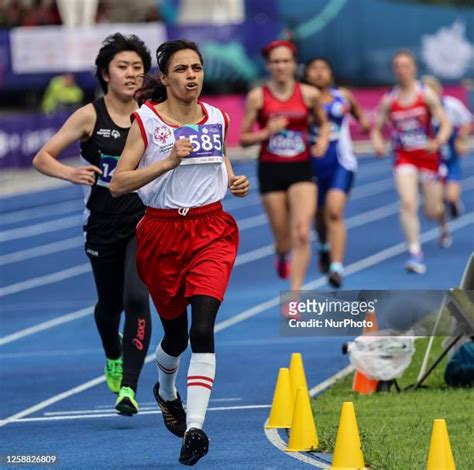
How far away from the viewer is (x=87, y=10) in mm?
39969

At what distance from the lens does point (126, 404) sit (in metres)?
8.88

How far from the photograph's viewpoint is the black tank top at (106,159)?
9.52 meters

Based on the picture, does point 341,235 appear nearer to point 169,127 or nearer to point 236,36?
point 169,127

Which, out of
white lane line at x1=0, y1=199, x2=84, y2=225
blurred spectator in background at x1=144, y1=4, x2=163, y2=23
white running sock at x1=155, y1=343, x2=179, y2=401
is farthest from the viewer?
blurred spectator in background at x1=144, y1=4, x2=163, y2=23

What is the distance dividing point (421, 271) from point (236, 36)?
23.5m

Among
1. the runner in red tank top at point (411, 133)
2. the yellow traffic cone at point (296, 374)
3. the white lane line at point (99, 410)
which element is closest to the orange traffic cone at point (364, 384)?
the yellow traffic cone at point (296, 374)

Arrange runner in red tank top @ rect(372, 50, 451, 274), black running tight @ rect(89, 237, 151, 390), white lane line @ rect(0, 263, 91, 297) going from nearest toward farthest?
black running tight @ rect(89, 237, 151, 390), runner in red tank top @ rect(372, 50, 451, 274), white lane line @ rect(0, 263, 91, 297)

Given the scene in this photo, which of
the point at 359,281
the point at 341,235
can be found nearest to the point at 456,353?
the point at 341,235

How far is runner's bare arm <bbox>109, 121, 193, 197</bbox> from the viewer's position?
294 inches

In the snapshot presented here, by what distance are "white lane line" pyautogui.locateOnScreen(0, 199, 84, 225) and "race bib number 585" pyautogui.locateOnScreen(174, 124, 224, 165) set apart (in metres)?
19.0

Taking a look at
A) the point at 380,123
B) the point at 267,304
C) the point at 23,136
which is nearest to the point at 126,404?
the point at 267,304

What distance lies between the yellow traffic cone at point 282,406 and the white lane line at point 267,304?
175 centimetres

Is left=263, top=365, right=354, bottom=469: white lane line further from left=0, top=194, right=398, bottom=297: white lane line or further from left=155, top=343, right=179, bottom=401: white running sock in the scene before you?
left=0, top=194, right=398, bottom=297: white lane line

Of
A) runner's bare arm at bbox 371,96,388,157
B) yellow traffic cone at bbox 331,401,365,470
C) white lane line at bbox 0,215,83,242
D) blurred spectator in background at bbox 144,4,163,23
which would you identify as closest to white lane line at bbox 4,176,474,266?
white lane line at bbox 0,215,83,242
